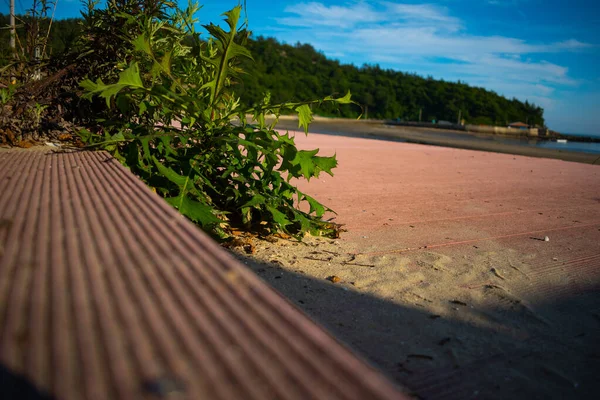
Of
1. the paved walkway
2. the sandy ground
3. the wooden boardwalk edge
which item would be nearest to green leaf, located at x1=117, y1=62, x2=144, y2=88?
the sandy ground

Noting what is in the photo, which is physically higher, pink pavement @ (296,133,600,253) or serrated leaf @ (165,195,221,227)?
serrated leaf @ (165,195,221,227)

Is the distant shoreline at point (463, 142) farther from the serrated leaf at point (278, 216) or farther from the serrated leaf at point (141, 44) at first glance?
the serrated leaf at point (141, 44)

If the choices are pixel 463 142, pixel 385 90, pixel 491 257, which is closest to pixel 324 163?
pixel 491 257

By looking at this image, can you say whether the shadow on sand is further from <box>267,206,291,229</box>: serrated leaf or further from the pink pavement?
the pink pavement

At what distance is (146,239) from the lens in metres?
1.19

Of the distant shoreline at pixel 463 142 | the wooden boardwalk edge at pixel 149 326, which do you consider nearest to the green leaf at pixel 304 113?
the wooden boardwalk edge at pixel 149 326

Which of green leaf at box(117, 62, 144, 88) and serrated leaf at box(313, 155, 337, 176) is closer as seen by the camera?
green leaf at box(117, 62, 144, 88)

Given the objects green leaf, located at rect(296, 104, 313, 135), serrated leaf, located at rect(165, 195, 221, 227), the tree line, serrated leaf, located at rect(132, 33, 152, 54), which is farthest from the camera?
the tree line

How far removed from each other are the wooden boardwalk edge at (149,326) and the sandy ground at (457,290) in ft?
3.09

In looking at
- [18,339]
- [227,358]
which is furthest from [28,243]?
[227,358]

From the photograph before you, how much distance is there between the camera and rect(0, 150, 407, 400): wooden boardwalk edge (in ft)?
2.28

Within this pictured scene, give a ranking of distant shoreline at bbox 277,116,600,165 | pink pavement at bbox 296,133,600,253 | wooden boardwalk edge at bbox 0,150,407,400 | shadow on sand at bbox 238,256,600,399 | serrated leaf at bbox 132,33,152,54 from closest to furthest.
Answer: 1. wooden boardwalk edge at bbox 0,150,407,400
2. shadow on sand at bbox 238,256,600,399
3. serrated leaf at bbox 132,33,152,54
4. pink pavement at bbox 296,133,600,253
5. distant shoreline at bbox 277,116,600,165

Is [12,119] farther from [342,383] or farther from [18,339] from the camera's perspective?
[342,383]

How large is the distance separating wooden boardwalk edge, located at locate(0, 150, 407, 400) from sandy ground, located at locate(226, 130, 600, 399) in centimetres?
94
